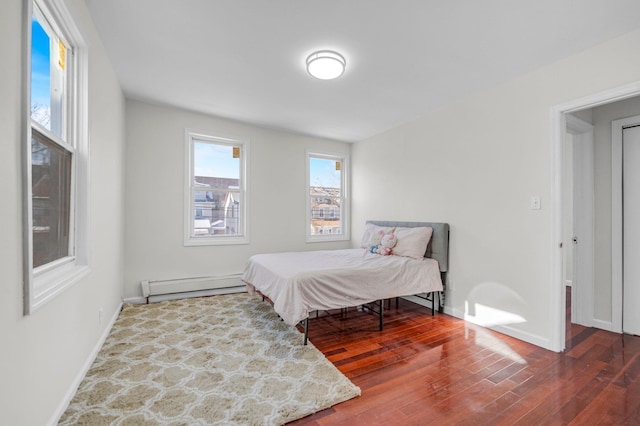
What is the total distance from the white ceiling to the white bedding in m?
1.88

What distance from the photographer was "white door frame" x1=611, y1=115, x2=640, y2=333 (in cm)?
281

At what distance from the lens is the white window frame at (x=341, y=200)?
4898mm

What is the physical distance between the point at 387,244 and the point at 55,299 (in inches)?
123

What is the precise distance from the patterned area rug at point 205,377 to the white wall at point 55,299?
0.63 ft

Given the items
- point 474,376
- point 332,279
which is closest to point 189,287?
point 332,279

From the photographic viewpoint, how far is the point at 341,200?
5.34m

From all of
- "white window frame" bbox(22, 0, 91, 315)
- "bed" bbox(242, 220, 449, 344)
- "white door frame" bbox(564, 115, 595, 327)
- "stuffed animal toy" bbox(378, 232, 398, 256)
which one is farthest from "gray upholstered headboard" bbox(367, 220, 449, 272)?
"white window frame" bbox(22, 0, 91, 315)

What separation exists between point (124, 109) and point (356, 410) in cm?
402

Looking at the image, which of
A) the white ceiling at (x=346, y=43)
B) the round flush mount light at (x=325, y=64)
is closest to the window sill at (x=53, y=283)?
the white ceiling at (x=346, y=43)

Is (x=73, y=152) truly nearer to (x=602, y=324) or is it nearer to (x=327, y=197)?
(x=327, y=197)

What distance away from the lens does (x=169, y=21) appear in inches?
83.2

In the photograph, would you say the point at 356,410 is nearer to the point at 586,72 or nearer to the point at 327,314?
the point at 327,314

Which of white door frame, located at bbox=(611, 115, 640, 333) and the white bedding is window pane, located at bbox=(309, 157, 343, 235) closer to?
the white bedding

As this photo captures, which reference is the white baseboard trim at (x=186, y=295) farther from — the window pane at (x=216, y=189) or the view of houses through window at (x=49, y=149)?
the view of houses through window at (x=49, y=149)
